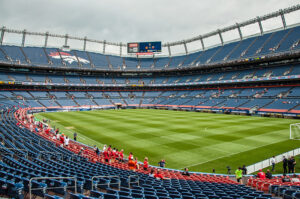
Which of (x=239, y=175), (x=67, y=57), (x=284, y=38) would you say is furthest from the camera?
(x=67, y=57)

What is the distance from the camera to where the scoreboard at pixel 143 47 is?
264 feet

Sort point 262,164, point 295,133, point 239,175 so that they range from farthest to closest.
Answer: point 295,133
point 262,164
point 239,175

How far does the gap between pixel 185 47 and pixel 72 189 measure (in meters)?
82.2

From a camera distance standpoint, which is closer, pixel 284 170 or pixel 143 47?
pixel 284 170

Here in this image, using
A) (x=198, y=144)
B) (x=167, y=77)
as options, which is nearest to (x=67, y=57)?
(x=167, y=77)

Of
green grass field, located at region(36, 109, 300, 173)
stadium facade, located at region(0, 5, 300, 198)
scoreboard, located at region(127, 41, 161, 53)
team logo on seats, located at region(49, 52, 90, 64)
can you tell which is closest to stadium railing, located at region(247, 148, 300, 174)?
green grass field, located at region(36, 109, 300, 173)

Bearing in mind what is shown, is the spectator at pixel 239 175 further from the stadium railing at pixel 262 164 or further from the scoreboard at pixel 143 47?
the scoreboard at pixel 143 47

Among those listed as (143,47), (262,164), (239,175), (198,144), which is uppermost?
(143,47)

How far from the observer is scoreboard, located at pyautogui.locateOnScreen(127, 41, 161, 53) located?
264ft

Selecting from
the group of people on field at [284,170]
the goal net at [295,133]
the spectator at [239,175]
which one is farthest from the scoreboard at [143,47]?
the spectator at [239,175]

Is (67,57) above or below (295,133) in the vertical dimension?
above

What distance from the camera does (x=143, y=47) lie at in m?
81.3

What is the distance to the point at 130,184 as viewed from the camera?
9.66 meters

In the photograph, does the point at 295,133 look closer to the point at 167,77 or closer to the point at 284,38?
the point at 284,38
